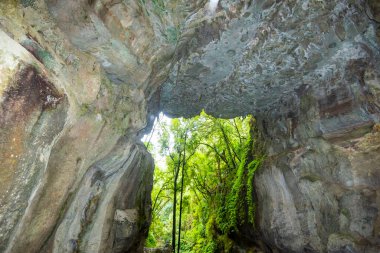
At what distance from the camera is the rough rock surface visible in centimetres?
286

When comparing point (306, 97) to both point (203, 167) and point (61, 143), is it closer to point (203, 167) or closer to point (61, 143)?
point (61, 143)

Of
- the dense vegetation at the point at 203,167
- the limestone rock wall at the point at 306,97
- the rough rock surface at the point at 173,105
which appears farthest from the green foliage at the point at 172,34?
the dense vegetation at the point at 203,167

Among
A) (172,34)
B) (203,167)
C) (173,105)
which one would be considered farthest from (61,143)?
(203,167)

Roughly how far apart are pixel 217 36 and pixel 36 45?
3352mm

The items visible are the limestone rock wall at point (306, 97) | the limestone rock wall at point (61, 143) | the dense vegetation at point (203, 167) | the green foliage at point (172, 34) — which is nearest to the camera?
the limestone rock wall at point (61, 143)

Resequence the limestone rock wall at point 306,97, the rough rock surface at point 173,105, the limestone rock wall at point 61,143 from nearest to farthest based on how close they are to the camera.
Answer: the limestone rock wall at point 61,143 < the rough rock surface at point 173,105 < the limestone rock wall at point 306,97

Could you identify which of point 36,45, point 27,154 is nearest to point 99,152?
point 27,154

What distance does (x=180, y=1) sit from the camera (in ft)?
13.0

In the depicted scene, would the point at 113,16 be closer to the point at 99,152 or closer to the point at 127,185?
the point at 99,152

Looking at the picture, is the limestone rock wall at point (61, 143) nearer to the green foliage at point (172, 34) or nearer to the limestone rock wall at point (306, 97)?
the green foliage at point (172, 34)

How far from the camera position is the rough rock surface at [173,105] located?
2.86 metres

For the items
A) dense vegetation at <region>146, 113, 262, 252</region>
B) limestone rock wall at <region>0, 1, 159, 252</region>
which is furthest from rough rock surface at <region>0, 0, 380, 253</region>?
dense vegetation at <region>146, 113, 262, 252</region>

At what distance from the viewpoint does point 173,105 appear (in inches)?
295

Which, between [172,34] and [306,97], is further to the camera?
[306,97]
